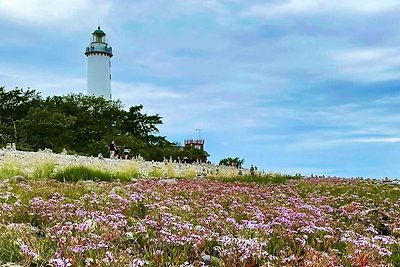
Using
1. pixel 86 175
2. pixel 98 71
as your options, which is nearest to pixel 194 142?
pixel 98 71

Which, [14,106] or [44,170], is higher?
[14,106]

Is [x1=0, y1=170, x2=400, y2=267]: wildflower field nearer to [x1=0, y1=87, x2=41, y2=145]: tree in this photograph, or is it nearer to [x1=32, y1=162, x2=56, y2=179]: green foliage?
[x1=32, y1=162, x2=56, y2=179]: green foliage

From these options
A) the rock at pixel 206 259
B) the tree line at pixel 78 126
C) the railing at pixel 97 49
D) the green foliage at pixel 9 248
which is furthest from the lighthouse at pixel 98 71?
the rock at pixel 206 259

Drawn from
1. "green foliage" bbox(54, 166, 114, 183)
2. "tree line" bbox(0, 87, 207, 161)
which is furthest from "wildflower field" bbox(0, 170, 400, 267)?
"tree line" bbox(0, 87, 207, 161)

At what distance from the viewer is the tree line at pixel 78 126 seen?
4566 cm

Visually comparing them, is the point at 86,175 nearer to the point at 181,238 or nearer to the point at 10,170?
the point at 10,170

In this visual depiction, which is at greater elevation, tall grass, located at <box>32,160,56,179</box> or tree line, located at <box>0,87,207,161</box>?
tree line, located at <box>0,87,207,161</box>

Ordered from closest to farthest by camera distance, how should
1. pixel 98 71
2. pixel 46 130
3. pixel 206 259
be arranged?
1. pixel 206 259
2. pixel 46 130
3. pixel 98 71

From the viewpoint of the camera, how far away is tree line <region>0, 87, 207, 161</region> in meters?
45.7

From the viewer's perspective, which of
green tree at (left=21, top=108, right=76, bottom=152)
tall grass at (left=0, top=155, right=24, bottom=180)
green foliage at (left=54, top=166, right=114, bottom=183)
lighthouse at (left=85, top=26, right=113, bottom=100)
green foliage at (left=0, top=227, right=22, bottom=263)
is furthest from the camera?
lighthouse at (left=85, top=26, right=113, bottom=100)

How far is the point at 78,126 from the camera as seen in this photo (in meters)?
50.1

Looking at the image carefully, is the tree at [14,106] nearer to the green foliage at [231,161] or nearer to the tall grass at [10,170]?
the green foliage at [231,161]

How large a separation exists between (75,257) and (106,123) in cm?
4871

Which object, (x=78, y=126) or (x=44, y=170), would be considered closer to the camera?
(x=44, y=170)
